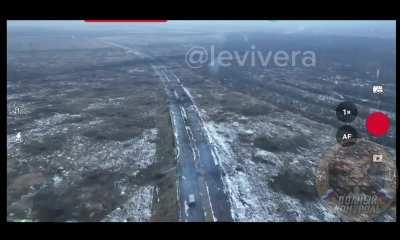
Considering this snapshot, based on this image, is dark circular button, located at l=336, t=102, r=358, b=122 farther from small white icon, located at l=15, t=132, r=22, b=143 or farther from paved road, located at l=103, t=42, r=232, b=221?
small white icon, located at l=15, t=132, r=22, b=143

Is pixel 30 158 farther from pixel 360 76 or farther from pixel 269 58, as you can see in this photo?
pixel 269 58

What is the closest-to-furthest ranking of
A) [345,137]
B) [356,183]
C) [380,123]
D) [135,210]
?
[380,123] → [135,210] → [356,183] → [345,137]

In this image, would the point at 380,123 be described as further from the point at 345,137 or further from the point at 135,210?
the point at 345,137

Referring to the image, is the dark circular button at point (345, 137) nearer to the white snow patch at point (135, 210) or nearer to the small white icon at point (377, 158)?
the small white icon at point (377, 158)

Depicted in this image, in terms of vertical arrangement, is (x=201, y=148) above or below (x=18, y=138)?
below

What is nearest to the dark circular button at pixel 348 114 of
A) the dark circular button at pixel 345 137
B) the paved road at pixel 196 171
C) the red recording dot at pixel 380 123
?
the red recording dot at pixel 380 123

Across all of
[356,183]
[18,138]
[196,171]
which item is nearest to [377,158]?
[356,183]

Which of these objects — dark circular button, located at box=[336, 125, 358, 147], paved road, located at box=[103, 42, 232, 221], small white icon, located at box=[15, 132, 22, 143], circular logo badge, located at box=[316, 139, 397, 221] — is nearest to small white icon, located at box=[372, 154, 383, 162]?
circular logo badge, located at box=[316, 139, 397, 221]
